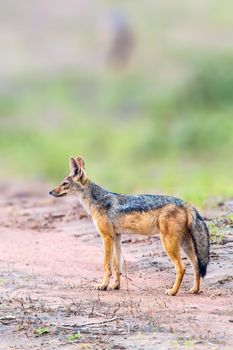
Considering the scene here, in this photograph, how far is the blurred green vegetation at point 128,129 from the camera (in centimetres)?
2202

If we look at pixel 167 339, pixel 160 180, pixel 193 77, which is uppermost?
pixel 193 77

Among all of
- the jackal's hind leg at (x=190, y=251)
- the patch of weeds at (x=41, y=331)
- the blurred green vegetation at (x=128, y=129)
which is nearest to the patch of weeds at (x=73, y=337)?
the patch of weeds at (x=41, y=331)

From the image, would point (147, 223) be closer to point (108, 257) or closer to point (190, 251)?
point (190, 251)

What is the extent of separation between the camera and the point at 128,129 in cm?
2909

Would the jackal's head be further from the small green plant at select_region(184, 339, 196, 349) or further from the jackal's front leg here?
the small green plant at select_region(184, 339, 196, 349)

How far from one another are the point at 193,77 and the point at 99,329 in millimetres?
24128

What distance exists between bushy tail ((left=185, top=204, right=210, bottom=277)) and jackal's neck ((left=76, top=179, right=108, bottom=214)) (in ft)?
3.12

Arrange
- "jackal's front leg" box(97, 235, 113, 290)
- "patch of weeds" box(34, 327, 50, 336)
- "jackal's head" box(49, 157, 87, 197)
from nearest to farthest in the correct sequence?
"patch of weeds" box(34, 327, 50, 336) < "jackal's front leg" box(97, 235, 113, 290) < "jackal's head" box(49, 157, 87, 197)

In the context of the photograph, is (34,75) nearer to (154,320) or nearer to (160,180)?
(160,180)

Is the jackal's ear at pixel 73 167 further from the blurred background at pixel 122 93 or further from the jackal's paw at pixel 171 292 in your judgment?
the blurred background at pixel 122 93

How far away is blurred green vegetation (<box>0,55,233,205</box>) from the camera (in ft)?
72.2

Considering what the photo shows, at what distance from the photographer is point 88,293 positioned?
956 centimetres

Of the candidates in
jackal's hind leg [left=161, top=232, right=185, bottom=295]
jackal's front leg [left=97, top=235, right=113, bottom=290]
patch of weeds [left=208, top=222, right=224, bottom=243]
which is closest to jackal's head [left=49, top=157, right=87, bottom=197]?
jackal's front leg [left=97, top=235, right=113, bottom=290]

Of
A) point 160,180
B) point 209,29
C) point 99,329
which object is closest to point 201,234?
point 99,329
